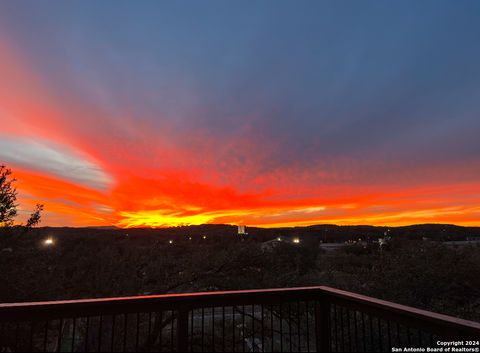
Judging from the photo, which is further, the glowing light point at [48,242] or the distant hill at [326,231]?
the distant hill at [326,231]

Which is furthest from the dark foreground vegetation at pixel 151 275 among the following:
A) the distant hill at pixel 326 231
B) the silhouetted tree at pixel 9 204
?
the distant hill at pixel 326 231

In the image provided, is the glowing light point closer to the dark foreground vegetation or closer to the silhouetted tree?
the dark foreground vegetation

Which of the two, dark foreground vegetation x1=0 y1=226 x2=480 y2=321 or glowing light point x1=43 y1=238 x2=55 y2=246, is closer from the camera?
dark foreground vegetation x1=0 y1=226 x2=480 y2=321

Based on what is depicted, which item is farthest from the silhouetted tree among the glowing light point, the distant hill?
the distant hill

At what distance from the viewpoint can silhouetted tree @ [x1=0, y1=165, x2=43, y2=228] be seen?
7.15 m

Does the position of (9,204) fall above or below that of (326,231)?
above

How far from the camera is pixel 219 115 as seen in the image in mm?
8031

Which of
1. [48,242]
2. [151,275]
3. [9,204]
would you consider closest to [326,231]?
[151,275]

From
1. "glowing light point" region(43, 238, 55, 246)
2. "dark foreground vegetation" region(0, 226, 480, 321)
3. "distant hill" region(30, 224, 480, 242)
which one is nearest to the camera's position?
"dark foreground vegetation" region(0, 226, 480, 321)

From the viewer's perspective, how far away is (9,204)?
23.8 feet

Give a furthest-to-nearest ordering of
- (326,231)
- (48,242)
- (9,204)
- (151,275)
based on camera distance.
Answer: (326,231)
(48,242)
(9,204)
(151,275)

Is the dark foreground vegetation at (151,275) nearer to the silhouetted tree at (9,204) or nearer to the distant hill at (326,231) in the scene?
the silhouetted tree at (9,204)

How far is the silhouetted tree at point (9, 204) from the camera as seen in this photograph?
23.5 ft

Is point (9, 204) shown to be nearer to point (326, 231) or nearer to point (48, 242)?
point (48, 242)
